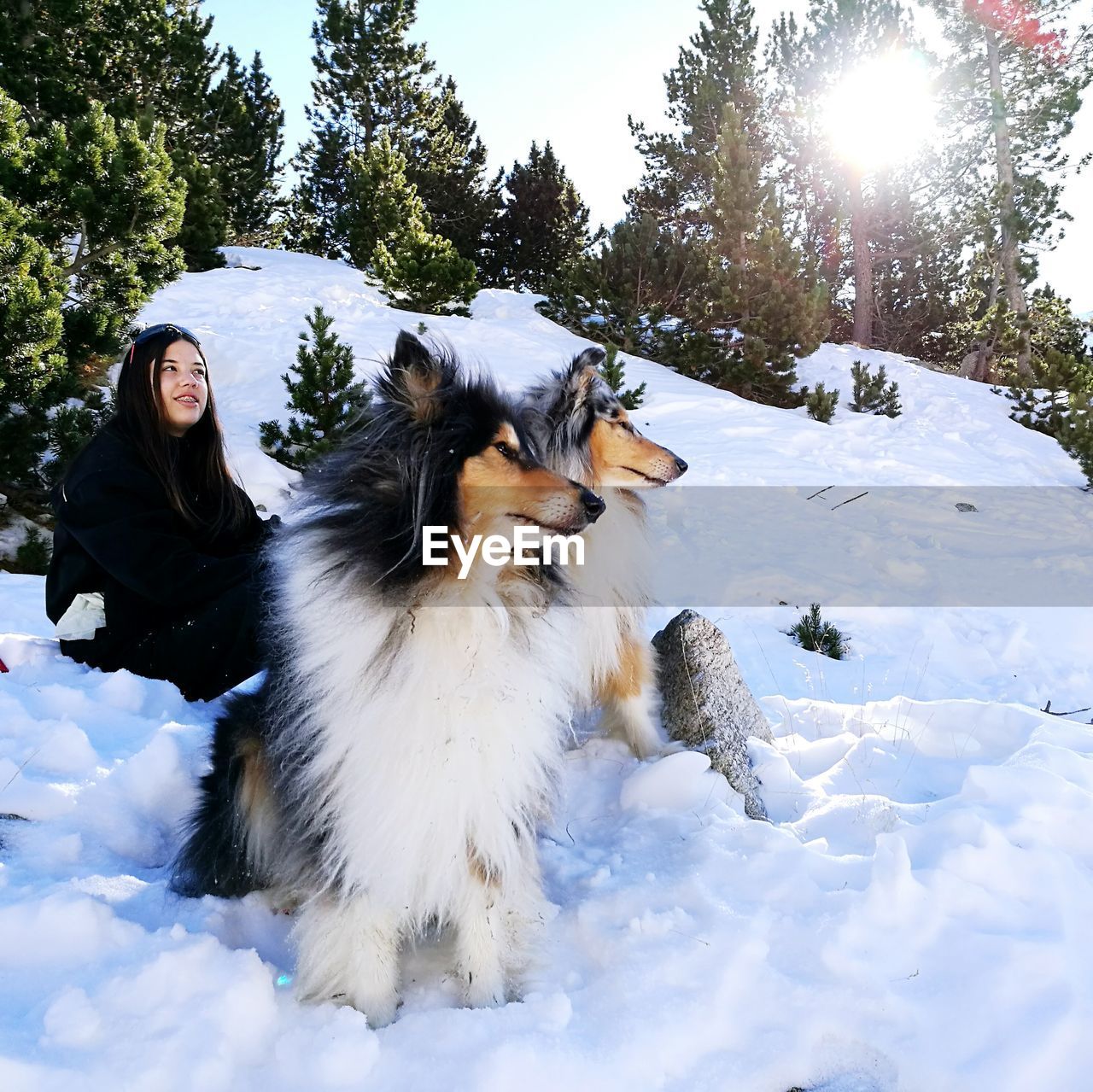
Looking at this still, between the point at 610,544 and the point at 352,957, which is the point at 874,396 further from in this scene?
the point at 352,957

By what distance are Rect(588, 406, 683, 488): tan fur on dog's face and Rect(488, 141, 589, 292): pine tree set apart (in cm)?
2098

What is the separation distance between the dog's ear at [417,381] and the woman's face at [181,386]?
1.62 m

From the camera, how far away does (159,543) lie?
2822 mm

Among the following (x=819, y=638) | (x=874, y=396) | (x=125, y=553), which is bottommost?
(x=819, y=638)

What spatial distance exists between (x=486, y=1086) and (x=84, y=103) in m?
15.6

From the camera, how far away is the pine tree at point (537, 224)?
904 inches

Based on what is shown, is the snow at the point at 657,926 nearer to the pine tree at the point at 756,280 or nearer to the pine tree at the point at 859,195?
the pine tree at the point at 756,280

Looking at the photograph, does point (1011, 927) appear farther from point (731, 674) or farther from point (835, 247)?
point (835, 247)

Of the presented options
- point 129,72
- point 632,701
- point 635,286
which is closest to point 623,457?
point 632,701

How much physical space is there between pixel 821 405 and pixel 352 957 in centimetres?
1178

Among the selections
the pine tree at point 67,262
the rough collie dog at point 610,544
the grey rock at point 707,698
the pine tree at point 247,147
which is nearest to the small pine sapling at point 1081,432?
the grey rock at point 707,698

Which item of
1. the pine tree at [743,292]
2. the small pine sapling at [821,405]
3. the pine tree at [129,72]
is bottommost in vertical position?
the small pine sapling at [821,405]

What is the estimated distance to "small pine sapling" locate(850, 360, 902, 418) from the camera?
1267 cm

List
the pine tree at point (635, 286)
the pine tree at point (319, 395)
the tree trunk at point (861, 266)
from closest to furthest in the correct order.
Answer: the pine tree at point (319, 395) → the pine tree at point (635, 286) → the tree trunk at point (861, 266)
